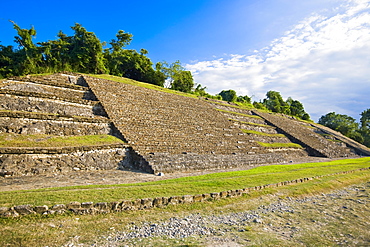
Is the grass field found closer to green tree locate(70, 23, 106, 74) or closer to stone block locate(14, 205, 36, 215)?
stone block locate(14, 205, 36, 215)

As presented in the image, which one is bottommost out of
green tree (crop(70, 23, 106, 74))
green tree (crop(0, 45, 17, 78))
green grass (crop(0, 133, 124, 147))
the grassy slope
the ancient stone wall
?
the grassy slope

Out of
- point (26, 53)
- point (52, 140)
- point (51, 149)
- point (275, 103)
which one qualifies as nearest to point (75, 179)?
point (51, 149)

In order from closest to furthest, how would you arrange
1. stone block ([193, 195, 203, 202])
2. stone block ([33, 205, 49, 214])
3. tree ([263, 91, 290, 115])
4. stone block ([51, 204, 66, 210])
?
stone block ([33, 205, 49, 214]) < stone block ([51, 204, 66, 210]) < stone block ([193, 195, 203, 202]) < tree ([263, 91, 290, 115])

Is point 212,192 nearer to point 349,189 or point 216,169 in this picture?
point 216,169

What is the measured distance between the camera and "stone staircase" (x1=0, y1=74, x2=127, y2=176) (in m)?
9.70

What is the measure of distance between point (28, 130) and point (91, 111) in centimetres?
438

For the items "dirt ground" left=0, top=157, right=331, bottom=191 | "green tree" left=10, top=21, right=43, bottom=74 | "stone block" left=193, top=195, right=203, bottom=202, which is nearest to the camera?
"stone block" left=193, top=195, right=203, bottom=202

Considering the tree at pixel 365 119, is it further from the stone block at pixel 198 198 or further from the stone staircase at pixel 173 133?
the stone block at pixel 198 198

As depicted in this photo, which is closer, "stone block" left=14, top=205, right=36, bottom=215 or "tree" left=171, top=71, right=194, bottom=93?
"stone block" left=14, top=205, right=36, bottom=215

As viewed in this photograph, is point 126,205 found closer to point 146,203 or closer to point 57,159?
point 146,203

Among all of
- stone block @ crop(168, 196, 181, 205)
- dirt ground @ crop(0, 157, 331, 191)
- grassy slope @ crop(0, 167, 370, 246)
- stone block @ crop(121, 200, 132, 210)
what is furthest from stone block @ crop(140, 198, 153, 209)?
dirt ground @ crop(0, 157, 331, 191)

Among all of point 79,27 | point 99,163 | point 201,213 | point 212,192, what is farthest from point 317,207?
point 79,27

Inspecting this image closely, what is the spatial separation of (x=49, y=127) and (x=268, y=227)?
11.5 m

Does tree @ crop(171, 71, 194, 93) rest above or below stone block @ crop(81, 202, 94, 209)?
above
